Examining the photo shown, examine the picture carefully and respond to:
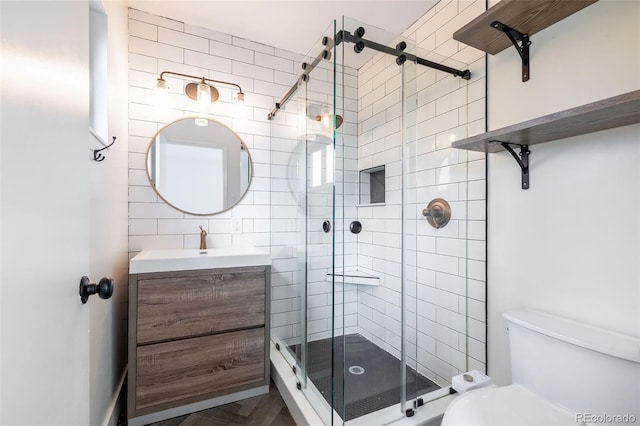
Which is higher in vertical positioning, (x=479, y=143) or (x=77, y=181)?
(x=479, y=143)

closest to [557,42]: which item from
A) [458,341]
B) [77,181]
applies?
[458,341]

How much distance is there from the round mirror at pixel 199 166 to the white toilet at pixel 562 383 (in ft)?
6.49

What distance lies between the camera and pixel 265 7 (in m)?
1.97

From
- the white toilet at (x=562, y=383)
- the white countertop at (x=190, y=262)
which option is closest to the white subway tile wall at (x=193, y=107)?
the white countertop at (x=190, y=262)

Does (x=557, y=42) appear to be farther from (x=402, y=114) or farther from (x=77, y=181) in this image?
(x=77, y=181)

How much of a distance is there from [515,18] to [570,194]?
0.82 m

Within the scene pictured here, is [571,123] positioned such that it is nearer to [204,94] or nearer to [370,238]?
[370,238]

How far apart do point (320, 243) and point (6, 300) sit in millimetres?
1263

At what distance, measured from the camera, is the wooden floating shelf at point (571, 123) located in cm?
90

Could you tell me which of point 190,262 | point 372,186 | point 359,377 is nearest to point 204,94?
point 190,262

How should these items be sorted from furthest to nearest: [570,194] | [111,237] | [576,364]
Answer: [111,237] < [570,194] < [576,364]

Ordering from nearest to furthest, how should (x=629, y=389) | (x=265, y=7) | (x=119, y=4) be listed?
1. (x=629, y=389)
2. (x=119, y=4)
3. (x=265, y=7)

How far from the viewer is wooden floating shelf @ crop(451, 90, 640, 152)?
2.96ft

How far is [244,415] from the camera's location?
1677 millimetres
